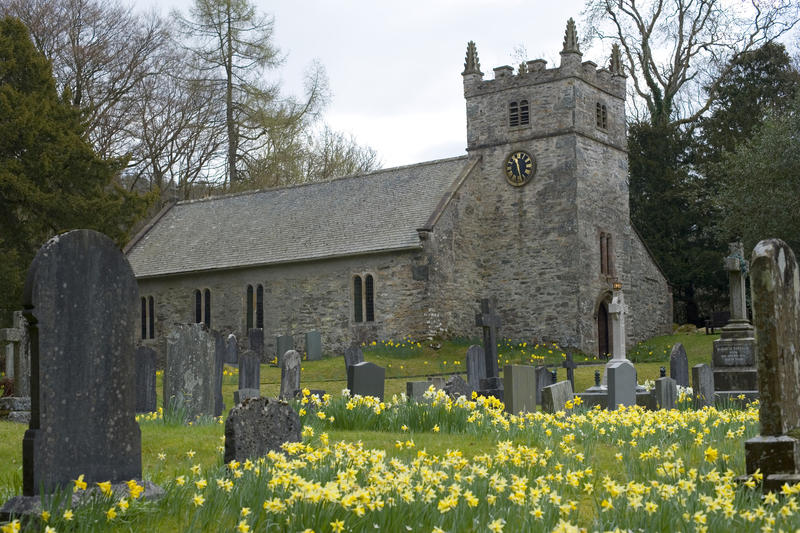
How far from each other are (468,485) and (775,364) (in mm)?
2193

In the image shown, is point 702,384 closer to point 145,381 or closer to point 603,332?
point 145,381

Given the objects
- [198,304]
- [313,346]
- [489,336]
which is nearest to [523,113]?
[313,346]

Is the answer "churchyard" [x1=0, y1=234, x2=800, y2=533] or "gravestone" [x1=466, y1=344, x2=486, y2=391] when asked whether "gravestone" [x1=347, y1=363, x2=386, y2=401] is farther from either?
"gravestone" [x1=466, y1=344, x2=486, y2=391]

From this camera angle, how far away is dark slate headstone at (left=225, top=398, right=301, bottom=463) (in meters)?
7.55

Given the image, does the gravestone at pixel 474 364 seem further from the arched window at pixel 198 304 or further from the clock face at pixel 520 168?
the arched window at pixel 198 304

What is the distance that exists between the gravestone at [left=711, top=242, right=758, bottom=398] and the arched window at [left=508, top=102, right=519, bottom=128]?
14.9 metres

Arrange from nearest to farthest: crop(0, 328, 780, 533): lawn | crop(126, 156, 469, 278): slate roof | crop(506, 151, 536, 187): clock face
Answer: crop(0, 328, 780, 533): lawn
crop(126, 156, 469, 278): slate roof
crop(506, 151, 536, 187): clock face

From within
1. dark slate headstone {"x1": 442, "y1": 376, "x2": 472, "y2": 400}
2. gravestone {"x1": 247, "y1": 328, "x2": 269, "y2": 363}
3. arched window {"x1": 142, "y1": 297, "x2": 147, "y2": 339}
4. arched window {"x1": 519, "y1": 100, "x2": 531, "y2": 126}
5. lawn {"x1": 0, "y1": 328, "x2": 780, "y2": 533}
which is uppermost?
arched window {"x1": 519, "y1": 100, "x2": 531, "y2": 126}

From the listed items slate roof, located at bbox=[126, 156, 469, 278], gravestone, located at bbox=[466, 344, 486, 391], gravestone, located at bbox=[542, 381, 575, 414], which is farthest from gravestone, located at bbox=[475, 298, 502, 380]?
slate roof, located at bbox=[126, 156, 469, 278]

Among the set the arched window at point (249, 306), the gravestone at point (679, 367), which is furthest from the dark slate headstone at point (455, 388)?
the arched window at point (249, 306)

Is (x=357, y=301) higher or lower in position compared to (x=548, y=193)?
lower

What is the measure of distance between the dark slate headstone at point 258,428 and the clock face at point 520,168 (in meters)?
26.6

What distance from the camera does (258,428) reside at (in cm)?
774

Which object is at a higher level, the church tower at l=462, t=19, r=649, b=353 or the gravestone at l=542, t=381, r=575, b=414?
the church tower at l=462, t=19, r=649, b=353
